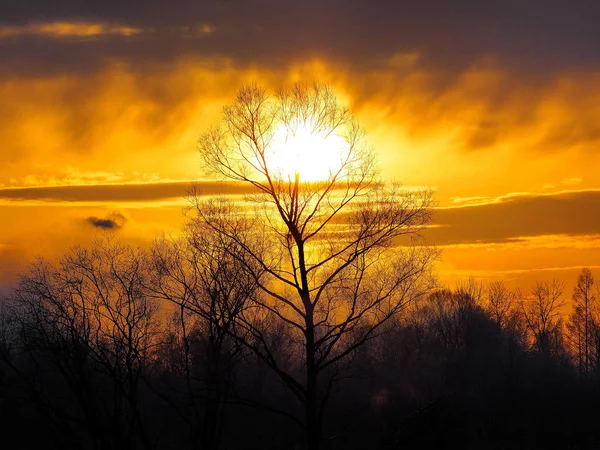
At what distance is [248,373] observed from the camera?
6262 cm

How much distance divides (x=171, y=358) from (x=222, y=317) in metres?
6.27

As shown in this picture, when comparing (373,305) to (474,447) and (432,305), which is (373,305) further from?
(432,305)

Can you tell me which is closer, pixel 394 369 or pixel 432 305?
pixel 394 369

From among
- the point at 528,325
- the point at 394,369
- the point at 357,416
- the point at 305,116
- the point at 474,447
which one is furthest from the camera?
the point at 528,325

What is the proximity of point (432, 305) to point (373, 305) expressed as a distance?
224ft

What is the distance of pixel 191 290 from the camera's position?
3156 cm

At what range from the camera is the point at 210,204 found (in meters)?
30.2

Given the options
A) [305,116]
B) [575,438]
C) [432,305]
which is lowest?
[575,438]

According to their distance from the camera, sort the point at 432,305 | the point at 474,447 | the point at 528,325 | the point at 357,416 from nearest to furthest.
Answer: the point at 474,447 < the point at 357,416 < the point at 432,305 < the point at 528,325

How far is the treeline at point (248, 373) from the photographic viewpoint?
3294 cm

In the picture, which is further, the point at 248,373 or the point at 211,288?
the point at 248,373

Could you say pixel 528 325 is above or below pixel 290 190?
below

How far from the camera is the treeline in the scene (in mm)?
32938

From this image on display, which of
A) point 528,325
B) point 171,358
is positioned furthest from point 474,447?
point 528,325
